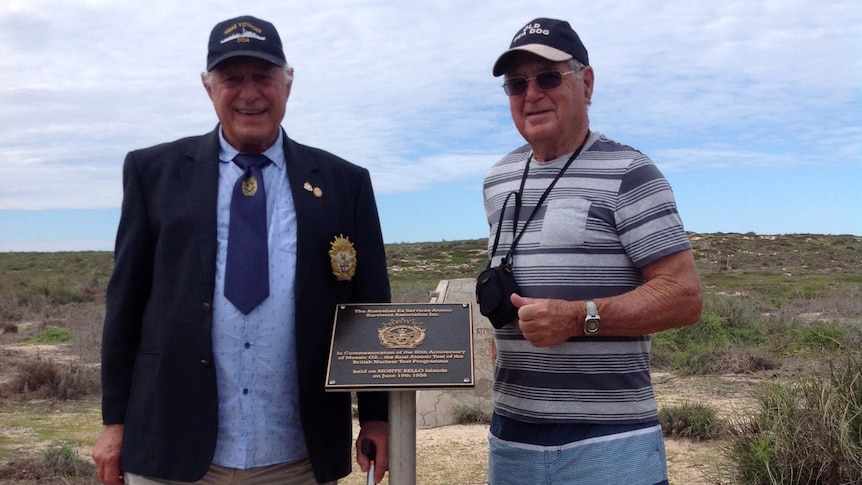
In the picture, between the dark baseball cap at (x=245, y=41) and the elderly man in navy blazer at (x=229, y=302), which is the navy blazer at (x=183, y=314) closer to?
the elderly man in navy blazer at (x=229, y=302)

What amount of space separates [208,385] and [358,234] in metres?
0.82

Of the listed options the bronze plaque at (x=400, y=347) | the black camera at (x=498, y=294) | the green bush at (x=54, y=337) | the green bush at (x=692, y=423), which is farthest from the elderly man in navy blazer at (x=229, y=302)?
the green bush at (x=54, y=337)

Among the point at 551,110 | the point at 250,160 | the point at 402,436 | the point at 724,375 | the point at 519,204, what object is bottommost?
the point at 724,375

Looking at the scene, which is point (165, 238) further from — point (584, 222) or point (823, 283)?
point (823, 283)

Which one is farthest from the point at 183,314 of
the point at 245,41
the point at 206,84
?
the point at 245,41

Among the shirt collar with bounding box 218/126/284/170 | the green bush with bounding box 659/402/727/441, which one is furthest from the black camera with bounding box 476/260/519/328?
the green bush with bounding box 659/402/727/441

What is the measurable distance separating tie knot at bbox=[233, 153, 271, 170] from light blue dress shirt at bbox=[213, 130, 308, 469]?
17 cm

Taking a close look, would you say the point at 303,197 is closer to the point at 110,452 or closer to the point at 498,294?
the point at 498,294

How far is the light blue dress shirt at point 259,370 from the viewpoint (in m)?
2.87

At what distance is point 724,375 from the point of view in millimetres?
10508

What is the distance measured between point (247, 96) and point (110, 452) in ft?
4.51

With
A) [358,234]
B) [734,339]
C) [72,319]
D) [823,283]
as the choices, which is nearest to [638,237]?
[358,234]

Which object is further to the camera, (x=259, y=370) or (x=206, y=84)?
(x=206, y=84)

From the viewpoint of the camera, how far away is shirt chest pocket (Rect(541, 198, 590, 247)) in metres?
2.88
